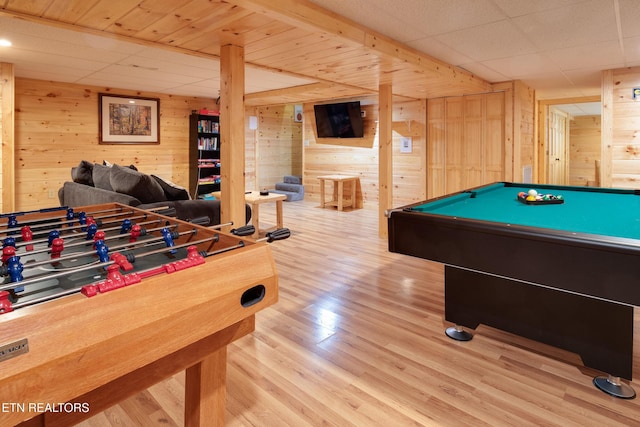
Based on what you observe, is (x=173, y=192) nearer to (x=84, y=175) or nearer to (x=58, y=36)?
(x=84, y=175)

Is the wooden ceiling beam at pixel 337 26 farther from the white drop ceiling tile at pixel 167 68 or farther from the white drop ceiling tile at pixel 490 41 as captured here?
the white drop ceiling tile at pixel 167 68

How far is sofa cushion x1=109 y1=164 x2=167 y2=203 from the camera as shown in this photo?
3.68 metres

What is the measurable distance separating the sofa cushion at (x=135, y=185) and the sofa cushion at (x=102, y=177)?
259 millimetres

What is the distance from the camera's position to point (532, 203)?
8.25 ft

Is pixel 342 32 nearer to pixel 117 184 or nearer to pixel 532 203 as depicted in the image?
pixel 532 203

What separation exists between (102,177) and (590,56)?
5.58 m

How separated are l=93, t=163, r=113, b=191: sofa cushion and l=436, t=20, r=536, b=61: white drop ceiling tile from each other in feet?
12.1

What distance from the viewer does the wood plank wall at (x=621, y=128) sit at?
4699 mm

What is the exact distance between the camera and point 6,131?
191 inches

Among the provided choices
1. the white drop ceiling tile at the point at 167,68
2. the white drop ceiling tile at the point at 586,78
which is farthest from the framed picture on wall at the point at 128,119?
the white drop ceiling tile at the point at 586,78

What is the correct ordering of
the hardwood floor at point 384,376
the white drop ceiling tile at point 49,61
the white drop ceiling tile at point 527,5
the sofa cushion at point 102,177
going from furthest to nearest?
the white drop ceiling tile at point 49,61
the sofa cushion at point 102,177
the white drop ceiling tile at point 527,5
the hardwood floor at point 384,376

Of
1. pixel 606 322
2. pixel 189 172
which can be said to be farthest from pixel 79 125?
pixel 606 322

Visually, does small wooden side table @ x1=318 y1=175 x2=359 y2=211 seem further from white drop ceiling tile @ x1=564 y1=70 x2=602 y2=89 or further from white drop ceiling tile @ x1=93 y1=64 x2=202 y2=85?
white drop ceiling tile @ x1=564 y1=70 x2=602 y2=89

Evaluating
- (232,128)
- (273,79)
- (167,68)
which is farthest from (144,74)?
(232,128)
